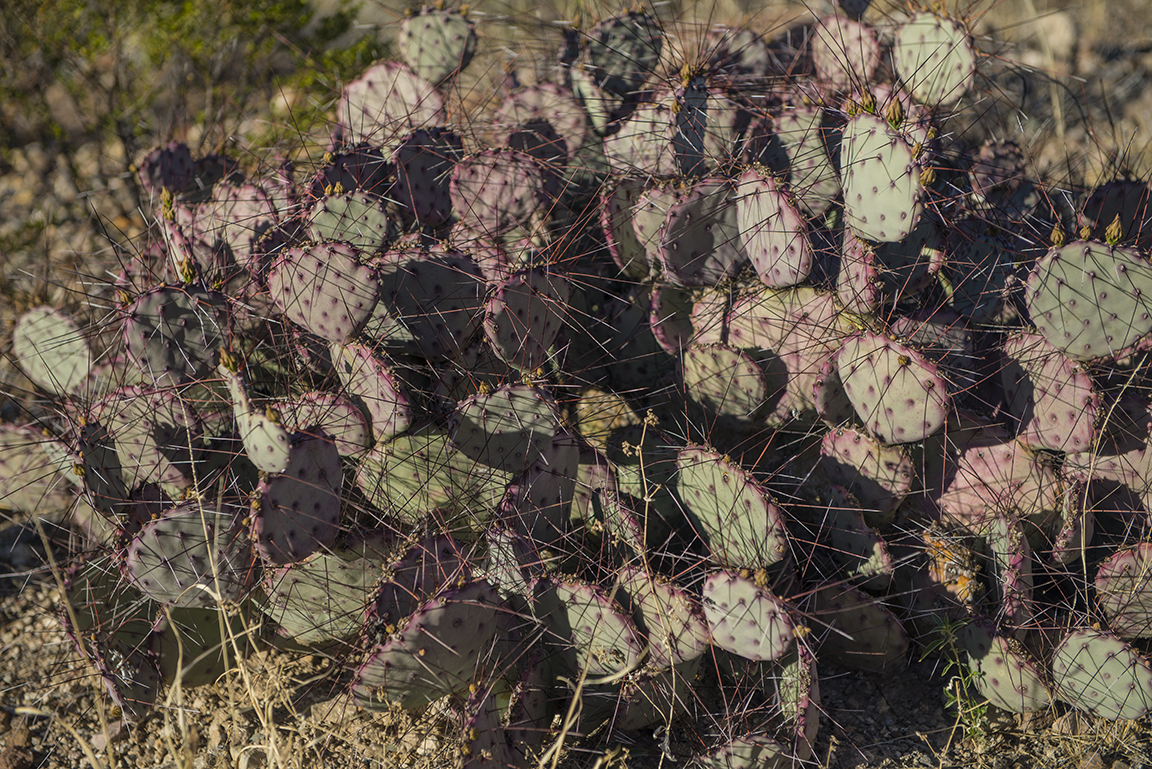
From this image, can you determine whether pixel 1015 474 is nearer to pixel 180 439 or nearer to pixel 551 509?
pixel 551 509

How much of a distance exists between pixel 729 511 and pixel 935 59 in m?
1.76

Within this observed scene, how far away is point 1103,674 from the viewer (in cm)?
232

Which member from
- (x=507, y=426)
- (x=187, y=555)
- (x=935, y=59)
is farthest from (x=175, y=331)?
(x=935, y=59)

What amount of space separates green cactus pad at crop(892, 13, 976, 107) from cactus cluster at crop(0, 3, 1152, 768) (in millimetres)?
17

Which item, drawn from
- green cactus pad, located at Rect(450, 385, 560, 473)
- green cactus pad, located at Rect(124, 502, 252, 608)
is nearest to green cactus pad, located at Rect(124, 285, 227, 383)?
green cactus pad, located at Rect(124, 502, 252, 608)

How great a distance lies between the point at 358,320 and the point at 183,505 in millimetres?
635

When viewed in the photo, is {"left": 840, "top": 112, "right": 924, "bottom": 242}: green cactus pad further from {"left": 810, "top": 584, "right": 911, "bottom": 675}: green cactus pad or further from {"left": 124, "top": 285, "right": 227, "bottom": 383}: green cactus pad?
{"left": 124, "top": 285, "right": 227, "bottom": 383}: green cactus pad

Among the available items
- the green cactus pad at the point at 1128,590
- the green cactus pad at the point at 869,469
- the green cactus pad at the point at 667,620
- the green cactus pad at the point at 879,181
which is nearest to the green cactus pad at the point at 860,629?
the green cactus pad at the point at 869,469

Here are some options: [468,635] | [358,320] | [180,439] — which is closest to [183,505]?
[180,439]

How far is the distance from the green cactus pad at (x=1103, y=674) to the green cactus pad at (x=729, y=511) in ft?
2.60

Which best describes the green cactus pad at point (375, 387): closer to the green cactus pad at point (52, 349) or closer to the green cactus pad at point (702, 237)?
the green cactus pad at point (702, 237)

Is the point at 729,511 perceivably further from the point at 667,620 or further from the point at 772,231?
the point at 772,231

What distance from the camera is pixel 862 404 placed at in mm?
2404

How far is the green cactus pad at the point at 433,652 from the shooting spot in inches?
81.4
